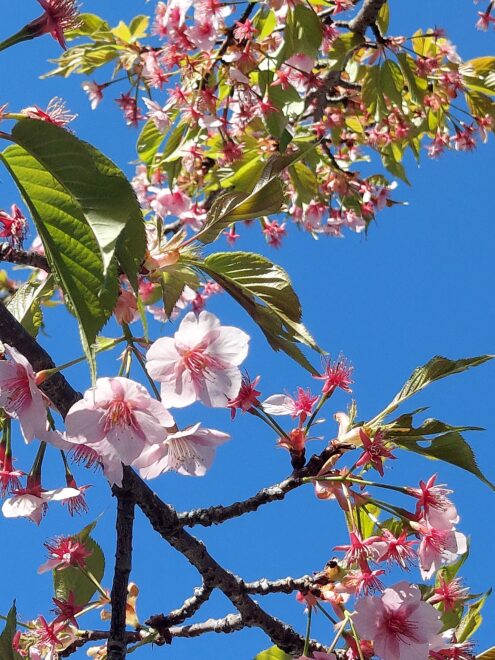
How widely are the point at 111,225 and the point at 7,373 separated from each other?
555 millimetres

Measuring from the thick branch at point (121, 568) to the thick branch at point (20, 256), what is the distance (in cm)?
68

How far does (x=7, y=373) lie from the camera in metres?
1.50

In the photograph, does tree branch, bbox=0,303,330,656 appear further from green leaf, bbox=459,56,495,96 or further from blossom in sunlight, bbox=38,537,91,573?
green leaf, bbox=459,56,495,96

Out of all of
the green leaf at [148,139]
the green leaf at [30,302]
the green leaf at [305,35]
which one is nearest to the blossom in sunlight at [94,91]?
the green leaf at [148,139]

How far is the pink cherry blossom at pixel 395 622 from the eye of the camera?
1.78 meters

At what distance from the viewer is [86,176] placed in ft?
3.84

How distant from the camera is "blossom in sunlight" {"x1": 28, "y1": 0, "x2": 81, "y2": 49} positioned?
155cm

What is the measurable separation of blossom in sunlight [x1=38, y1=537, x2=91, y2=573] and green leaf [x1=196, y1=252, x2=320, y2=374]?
0.84 metres

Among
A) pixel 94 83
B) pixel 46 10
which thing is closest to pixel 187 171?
pixel 94 83

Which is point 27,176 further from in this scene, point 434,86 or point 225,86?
point 434,86

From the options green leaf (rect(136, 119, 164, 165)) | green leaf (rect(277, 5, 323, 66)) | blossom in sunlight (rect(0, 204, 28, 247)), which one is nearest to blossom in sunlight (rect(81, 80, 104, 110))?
green leaf (rect(136, 119, 164, 165))

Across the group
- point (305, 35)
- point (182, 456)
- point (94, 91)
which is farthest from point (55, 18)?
point (94, 91)

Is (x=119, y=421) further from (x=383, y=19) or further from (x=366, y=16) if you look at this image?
(x=383, y=19)

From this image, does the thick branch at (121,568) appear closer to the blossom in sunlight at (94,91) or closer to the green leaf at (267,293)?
the green leaf at (267,293)
